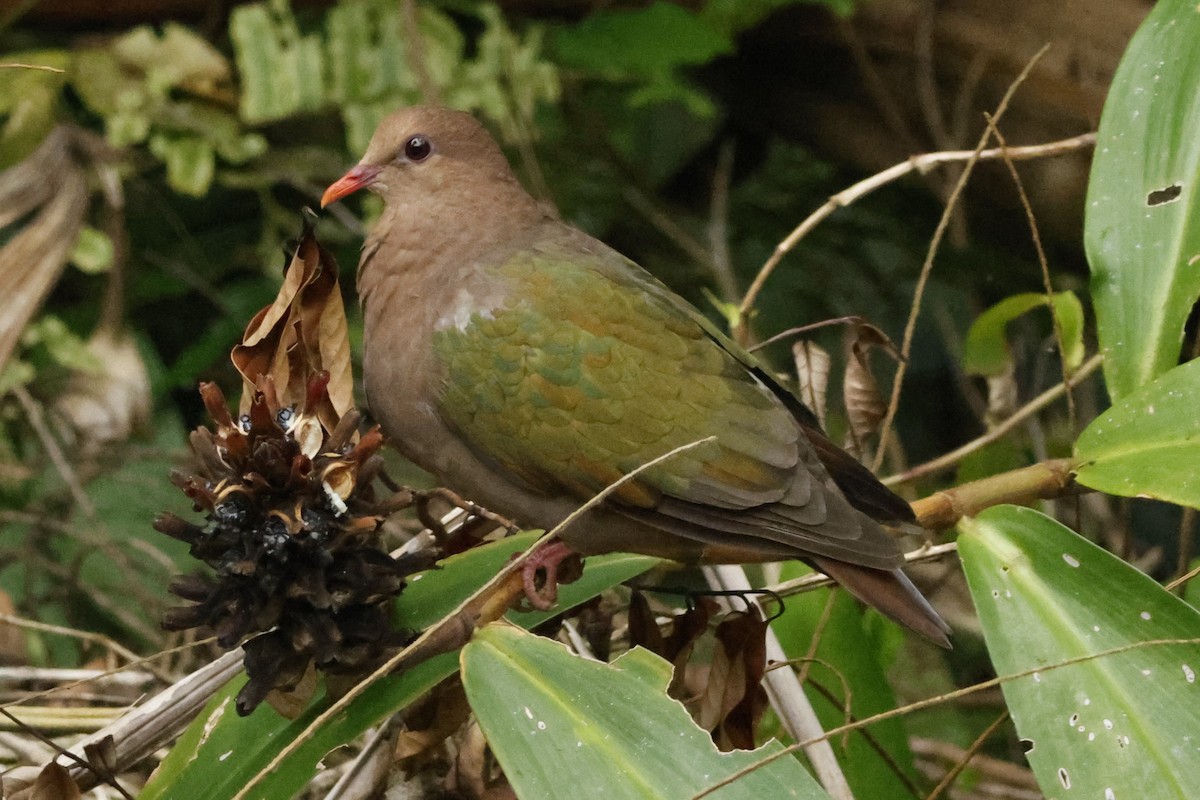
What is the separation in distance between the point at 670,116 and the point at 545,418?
83.3 inches

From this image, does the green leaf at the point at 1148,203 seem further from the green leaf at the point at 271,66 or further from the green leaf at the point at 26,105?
the green leaf at the point at 26,105

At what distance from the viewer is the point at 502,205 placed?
1390 mm

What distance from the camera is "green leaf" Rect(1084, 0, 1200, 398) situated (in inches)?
51.4

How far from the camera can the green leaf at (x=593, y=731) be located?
37.8 inches

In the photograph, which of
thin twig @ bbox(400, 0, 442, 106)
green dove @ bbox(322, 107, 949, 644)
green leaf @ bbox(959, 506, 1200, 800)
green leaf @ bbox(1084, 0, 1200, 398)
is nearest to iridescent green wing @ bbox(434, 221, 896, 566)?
green dove @ bbox(322, 107, 949, 644)

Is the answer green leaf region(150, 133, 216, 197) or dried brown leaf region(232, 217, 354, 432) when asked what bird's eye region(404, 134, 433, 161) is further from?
green leaf region(150, 133, 216, 197)

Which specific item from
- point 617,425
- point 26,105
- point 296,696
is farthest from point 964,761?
point 26,105

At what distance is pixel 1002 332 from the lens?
1.65 m

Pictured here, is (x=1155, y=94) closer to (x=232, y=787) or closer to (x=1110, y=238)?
(x=1110, y=238)

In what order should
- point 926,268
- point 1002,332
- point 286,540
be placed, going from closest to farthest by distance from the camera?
1. point 286,540
2. point 926,268
3. point 1002,332

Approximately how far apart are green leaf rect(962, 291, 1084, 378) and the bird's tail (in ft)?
1.48

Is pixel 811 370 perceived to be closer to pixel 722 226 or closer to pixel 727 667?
pixel 727 667

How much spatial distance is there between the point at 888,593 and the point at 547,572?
1.08ft

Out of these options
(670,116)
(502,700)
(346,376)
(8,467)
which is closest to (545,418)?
(346,376)
